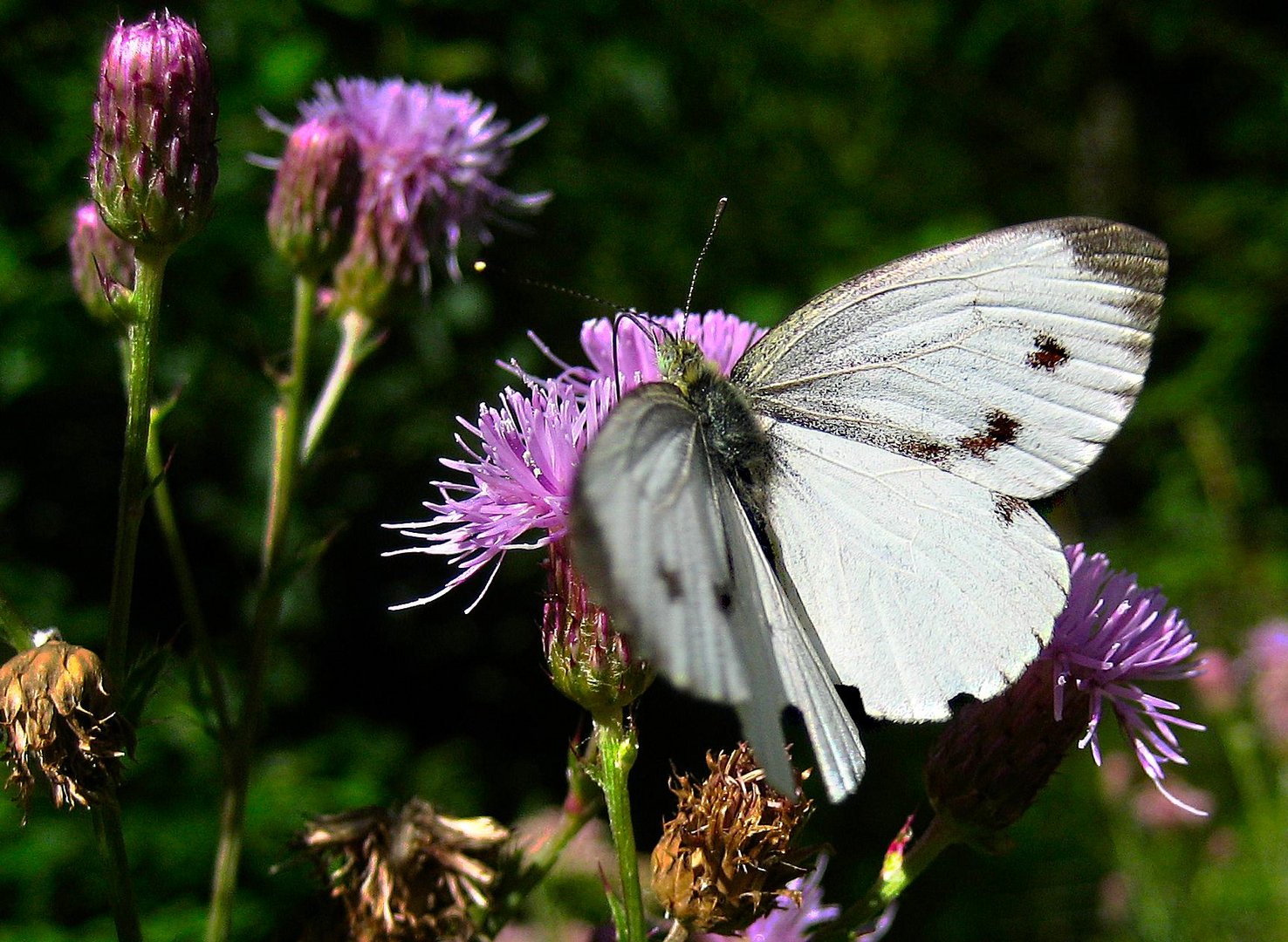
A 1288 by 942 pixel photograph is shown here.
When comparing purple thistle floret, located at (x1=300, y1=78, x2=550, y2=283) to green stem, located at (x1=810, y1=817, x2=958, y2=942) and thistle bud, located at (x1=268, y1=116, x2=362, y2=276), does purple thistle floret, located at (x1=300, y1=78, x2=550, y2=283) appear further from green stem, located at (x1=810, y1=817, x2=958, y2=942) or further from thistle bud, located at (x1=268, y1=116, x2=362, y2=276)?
green stem, located at (x1=810, y1=817, x2=958, y2=942)

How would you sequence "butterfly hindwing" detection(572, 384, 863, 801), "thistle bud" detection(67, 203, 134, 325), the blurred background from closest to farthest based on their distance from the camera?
1. "butterfly hindwing" detection(572, 384, 863, 801)
2. "thistle bud" detection(67, 203, 134, 325)
3. the blurred background

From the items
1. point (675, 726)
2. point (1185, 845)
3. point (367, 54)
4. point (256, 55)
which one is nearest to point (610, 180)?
point (367, 54)

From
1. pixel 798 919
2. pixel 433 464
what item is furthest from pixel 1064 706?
pixel 433 464

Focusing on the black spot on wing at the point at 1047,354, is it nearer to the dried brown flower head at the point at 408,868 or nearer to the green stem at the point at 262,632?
the dried brown flower head at the point at 408,868

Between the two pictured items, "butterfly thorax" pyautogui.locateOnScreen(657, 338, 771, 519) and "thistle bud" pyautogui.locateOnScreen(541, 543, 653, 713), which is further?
"butterfly thorax" pyautogui.locateOnScreen(657, 338, 771, 519)

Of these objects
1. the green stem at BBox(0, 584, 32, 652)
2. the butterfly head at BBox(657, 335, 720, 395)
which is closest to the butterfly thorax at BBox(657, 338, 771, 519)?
the butterfly head at BBox(657, 335, 720, 395)

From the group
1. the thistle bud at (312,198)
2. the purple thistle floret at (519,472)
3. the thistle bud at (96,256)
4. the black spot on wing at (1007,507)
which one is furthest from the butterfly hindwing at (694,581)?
A: the thistle bud at (96,256)
